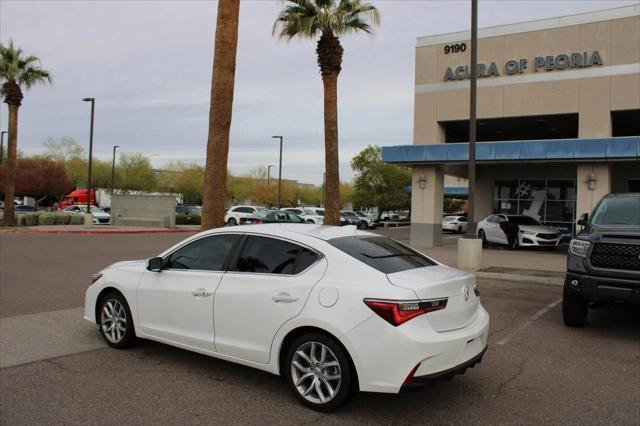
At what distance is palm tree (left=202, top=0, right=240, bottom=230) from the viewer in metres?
11.0

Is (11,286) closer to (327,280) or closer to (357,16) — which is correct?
(327,280)

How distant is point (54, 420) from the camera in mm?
4102

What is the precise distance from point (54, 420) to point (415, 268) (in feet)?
10.4

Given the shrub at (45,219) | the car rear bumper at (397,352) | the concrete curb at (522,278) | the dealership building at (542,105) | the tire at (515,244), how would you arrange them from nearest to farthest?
the car rear bumper at (397,352), the concrete curb at (522,278), the dealership building at (542,105), the tire at (515,244), the shrub at (45,219)

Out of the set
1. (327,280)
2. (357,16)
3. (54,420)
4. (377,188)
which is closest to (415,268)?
(327,280)

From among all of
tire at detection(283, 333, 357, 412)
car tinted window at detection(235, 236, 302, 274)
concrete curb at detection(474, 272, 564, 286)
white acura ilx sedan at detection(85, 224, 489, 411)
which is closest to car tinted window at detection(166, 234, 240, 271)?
white acura ilx sedan at detection(85, 224, 489, 411)

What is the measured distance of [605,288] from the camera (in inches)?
270

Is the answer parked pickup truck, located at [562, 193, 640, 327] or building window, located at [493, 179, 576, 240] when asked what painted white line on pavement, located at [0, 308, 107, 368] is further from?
building window, located at [493, 179, 576, 240]

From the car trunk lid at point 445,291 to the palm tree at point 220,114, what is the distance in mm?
7069

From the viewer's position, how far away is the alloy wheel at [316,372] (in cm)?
425

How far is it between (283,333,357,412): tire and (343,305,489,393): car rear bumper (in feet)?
0.44

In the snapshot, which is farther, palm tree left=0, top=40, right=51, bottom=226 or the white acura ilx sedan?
palm tree left=0, top=40, right=51, bottom=226

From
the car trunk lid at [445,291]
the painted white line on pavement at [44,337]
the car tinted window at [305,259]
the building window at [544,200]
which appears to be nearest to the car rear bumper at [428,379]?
the car trunk lid at [445,291]

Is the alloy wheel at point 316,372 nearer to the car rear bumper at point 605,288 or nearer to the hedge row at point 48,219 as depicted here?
the car rear bumper at point 605,288
